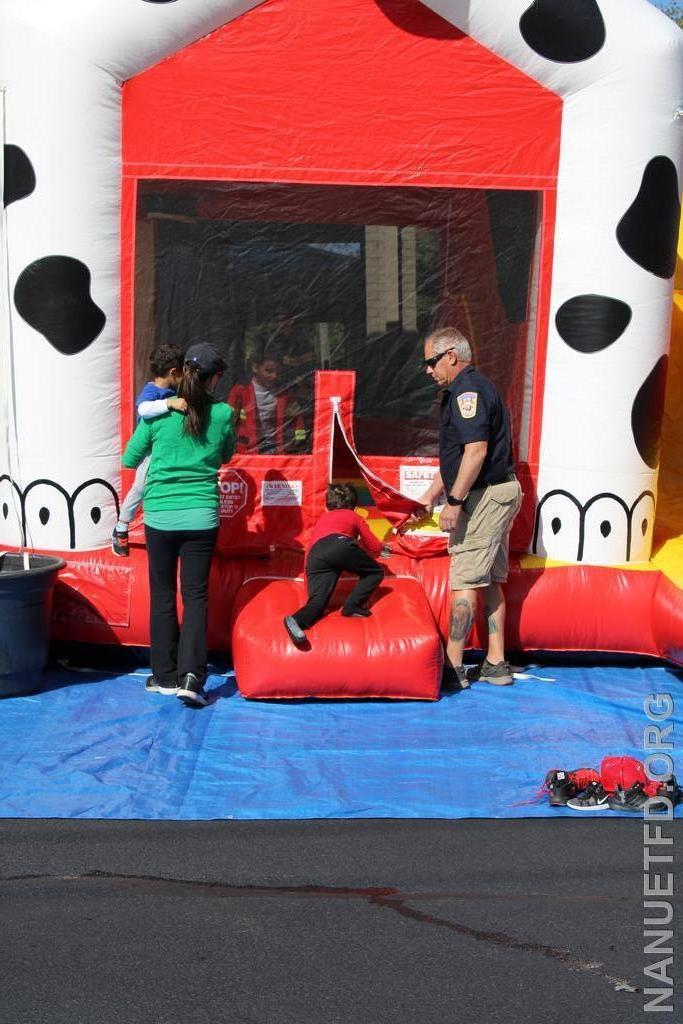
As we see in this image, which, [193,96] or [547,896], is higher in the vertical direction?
[193,96]

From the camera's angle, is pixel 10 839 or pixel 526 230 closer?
pixel 10 839

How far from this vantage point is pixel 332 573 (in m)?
4.83

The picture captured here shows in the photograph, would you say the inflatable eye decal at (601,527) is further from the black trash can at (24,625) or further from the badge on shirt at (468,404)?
the black trash can at (24,625)

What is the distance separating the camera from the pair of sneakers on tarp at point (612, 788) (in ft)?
12.4

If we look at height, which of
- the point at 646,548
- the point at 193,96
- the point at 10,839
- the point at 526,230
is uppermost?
the point at 193,96

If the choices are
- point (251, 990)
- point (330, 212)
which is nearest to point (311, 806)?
point (251, 990)

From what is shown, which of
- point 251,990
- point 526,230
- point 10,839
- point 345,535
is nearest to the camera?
point 251,990

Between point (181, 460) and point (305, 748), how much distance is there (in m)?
1.20

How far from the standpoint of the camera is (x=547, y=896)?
3.21m

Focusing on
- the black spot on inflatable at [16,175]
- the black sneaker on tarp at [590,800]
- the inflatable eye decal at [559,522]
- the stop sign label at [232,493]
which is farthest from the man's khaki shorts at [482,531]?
the black spot on inflatable at [16,175]

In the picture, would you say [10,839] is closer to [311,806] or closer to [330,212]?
[311,806]

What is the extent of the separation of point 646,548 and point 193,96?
2691mm

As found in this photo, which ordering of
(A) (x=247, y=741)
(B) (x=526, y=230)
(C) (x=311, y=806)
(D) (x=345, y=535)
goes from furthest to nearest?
(B) (x=526, y=230) → (D) (x=345, y=535) → (A) (x=247, y=741) → (C) (x=311, y=806)

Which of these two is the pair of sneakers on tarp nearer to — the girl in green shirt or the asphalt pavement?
the asphalt pavement
